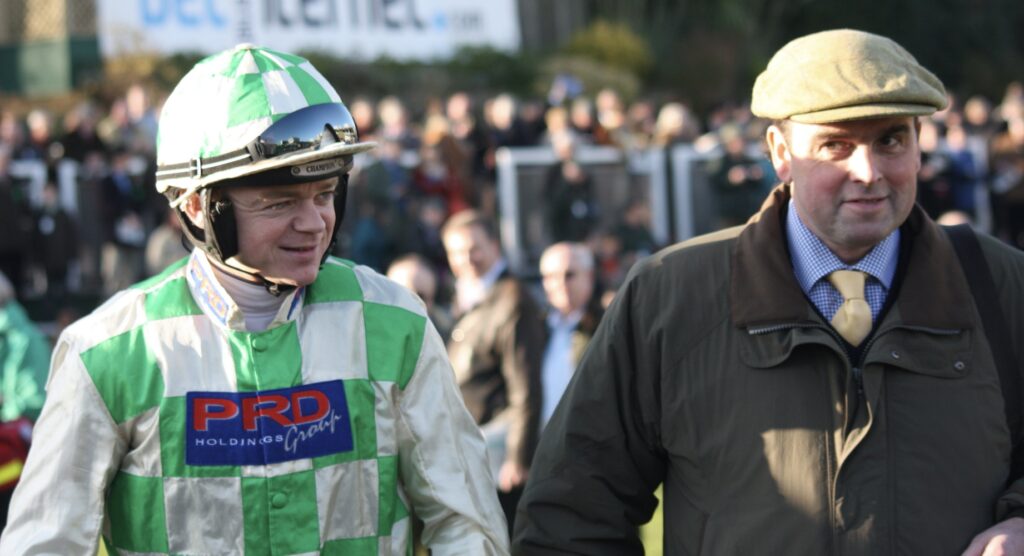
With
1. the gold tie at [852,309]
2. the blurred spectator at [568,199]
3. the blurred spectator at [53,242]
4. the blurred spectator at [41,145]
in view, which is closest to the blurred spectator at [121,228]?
the blurred spectator at [53,242]

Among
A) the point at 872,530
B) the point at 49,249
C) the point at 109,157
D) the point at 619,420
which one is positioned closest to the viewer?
the point at 872,530

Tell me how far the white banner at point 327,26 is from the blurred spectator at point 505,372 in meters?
12.2

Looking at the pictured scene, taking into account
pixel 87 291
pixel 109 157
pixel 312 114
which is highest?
pixel 312 114

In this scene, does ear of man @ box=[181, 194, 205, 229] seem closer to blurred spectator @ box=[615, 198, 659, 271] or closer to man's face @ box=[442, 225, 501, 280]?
man's face @ box=[442, 225, 501, 280]

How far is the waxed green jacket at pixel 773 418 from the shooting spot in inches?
116

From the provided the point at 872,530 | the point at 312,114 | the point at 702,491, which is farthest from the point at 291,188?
the point at 872,530

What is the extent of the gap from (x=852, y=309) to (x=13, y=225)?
10364 millimetres

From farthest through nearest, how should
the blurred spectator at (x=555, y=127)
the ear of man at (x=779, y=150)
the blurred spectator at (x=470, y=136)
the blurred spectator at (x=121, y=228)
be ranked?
the blurred spectator at (x=470, y=136) → the blurred spectator at (x=555, y=127) → the blurred spectator at (x=121, y=228) → the ear of man at (x=779, y=150)

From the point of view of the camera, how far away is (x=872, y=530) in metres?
2.93

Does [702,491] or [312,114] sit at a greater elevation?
[312,114]

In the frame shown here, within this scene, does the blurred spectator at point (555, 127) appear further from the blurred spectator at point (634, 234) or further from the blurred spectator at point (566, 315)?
the blurred spectator at point (566, 315)

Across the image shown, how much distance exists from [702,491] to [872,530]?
13.7 inches

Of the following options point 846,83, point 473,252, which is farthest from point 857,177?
point 473,252

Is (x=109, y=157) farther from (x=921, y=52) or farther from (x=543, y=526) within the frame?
(x=921, y=52)
